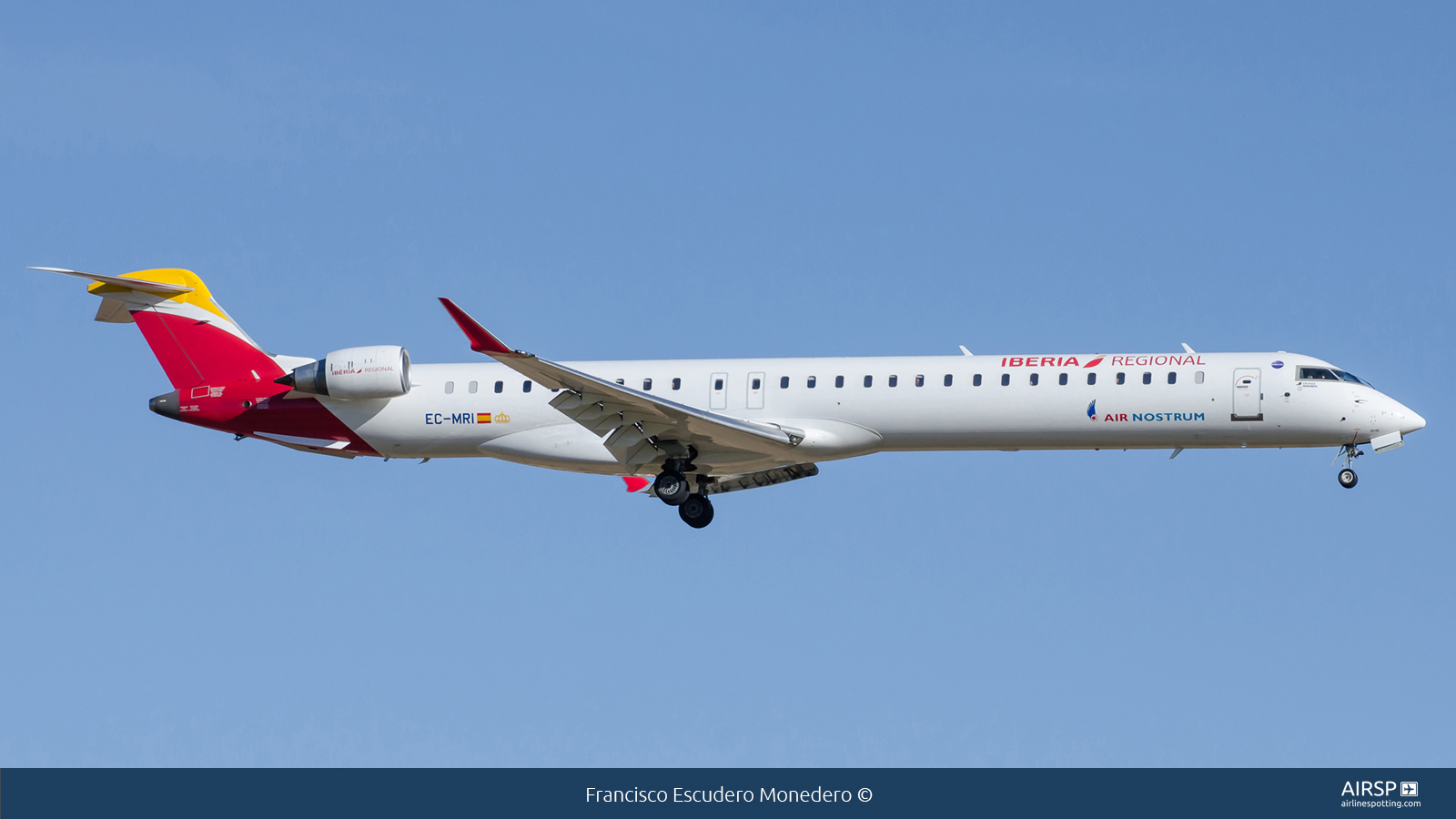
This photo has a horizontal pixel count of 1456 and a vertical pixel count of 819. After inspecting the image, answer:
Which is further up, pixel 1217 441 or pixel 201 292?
pixel 201 292

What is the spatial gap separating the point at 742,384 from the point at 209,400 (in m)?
10.6

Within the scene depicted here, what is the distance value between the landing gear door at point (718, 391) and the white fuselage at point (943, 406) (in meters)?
0.02

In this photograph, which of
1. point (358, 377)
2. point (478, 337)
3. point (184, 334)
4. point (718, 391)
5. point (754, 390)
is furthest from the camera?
point (184, 334)

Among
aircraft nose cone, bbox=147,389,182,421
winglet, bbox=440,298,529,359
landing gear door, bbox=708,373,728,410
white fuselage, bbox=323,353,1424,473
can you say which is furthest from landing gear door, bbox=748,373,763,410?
aircraft nose cone, bbox=147,389,182,421

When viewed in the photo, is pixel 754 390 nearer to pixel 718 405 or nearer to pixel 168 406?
pixel 718 405

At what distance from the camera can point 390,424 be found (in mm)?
34188

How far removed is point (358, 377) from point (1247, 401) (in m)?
16.4

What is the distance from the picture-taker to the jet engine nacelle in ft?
111

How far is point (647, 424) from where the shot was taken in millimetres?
32156

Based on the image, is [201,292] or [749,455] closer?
[749,455]

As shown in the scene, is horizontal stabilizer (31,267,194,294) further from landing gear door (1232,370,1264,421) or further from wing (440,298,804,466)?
landing gear door (1232,370,1264,421)

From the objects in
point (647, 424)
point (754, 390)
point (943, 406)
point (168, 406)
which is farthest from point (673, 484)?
point (168, 406)

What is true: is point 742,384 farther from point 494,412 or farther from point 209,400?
point 209,400

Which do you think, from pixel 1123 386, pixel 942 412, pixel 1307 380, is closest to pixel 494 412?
pixel 942 412
